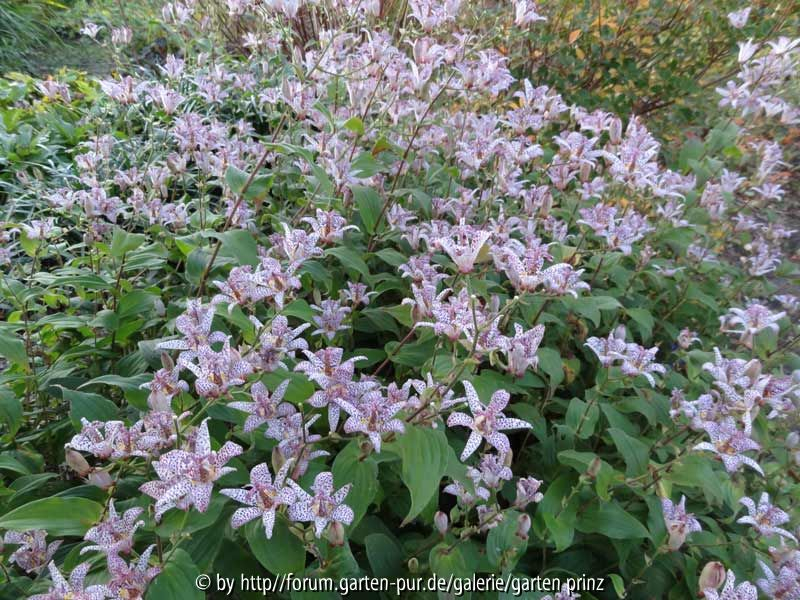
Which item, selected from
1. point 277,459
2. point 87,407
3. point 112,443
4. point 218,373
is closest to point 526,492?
point 277,459

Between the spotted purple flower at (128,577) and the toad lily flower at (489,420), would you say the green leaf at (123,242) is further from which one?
the toad lily flower at (489,420)

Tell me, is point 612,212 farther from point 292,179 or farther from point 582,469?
point 292,179

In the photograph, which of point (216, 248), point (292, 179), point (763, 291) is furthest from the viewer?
point (763, 291)

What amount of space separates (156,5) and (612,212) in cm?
564

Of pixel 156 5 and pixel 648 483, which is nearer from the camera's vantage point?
pixel 648 483

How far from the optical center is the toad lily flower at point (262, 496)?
0.85 meters

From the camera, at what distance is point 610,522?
1178 millimetres

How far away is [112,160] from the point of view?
9.43ft

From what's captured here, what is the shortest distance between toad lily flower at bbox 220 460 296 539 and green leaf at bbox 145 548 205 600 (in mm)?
101

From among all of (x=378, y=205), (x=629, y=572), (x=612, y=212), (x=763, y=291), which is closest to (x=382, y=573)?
(x=629, y=572)

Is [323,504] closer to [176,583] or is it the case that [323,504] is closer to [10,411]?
[176,583]

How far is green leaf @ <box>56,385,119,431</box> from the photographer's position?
1.08 metres

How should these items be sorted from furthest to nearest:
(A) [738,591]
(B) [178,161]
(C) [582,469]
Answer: (B) [178,161], (C) [582,469], (A) [738,591]

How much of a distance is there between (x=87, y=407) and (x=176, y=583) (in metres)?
0.45
